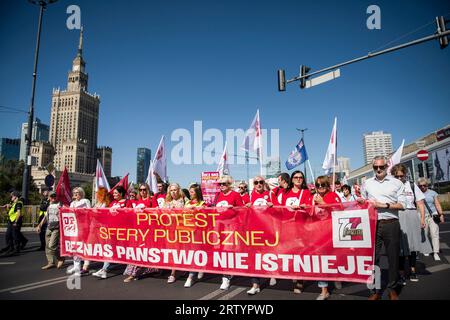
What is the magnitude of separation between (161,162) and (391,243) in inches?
305

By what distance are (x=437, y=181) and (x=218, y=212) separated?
41.0 meters

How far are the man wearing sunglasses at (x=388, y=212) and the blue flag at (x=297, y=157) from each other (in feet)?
25.4

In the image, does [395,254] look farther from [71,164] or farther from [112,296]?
[71,164]

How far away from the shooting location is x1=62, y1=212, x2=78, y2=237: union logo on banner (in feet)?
21.2

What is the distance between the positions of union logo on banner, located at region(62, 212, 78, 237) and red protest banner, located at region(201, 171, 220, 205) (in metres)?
15.2

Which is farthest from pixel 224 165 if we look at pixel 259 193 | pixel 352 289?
pixel 352 289

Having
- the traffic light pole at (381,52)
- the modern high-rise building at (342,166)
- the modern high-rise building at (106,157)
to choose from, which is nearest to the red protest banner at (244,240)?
the traffic light pole at (381,52)

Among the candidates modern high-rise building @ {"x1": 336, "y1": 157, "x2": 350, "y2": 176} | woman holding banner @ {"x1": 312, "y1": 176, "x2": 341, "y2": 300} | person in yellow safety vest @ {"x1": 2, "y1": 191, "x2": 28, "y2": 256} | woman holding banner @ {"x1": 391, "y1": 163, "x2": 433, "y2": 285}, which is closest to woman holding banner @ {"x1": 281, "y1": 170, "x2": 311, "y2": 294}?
woman holding banner @ {"x1": 312, "y1": 176, "x2": 341, "y2": 300}

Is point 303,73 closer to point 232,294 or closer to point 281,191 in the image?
point 281,191

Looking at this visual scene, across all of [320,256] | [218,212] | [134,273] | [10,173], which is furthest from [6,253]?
[10,173]

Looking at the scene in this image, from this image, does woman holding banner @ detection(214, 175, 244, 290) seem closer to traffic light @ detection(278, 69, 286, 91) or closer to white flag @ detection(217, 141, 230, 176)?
traffic light @ detection(278, 69, 286, 91)

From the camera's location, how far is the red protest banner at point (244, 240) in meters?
4.09

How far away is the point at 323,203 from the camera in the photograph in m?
4.50
